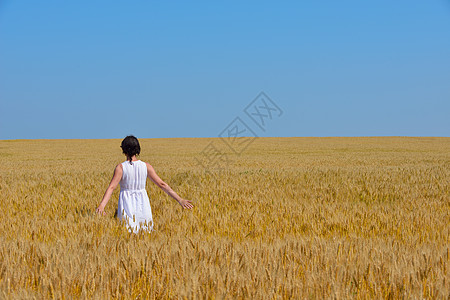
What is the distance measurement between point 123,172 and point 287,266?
2.70 metres

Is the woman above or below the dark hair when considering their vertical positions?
below

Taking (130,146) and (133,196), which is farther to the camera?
(133,196)

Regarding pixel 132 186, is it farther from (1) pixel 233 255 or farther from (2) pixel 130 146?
(1) pixel 233 255

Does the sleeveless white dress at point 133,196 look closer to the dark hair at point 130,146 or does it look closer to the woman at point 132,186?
the woman at point 132,186

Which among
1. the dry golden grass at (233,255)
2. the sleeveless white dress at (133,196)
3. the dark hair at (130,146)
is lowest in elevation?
the dry golden grass at (233,255)

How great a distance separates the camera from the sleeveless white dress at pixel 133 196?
15.6 ft

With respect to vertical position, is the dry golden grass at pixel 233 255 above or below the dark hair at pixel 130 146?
below

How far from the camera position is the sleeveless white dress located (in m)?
4.75

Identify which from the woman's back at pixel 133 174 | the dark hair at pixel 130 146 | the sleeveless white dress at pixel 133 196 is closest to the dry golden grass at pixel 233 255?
the sleeveless white dress at pixel 133 196

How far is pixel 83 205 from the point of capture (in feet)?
21.8

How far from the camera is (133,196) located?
4840 millimetres

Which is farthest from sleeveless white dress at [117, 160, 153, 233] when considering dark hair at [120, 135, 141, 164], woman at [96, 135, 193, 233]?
dark hair at [120, 135, 141, 164]

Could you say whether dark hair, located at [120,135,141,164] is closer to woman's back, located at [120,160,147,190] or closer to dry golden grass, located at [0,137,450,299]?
woman's back, located at [120,160,147,190]

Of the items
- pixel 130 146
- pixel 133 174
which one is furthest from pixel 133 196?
pixel 130 146
